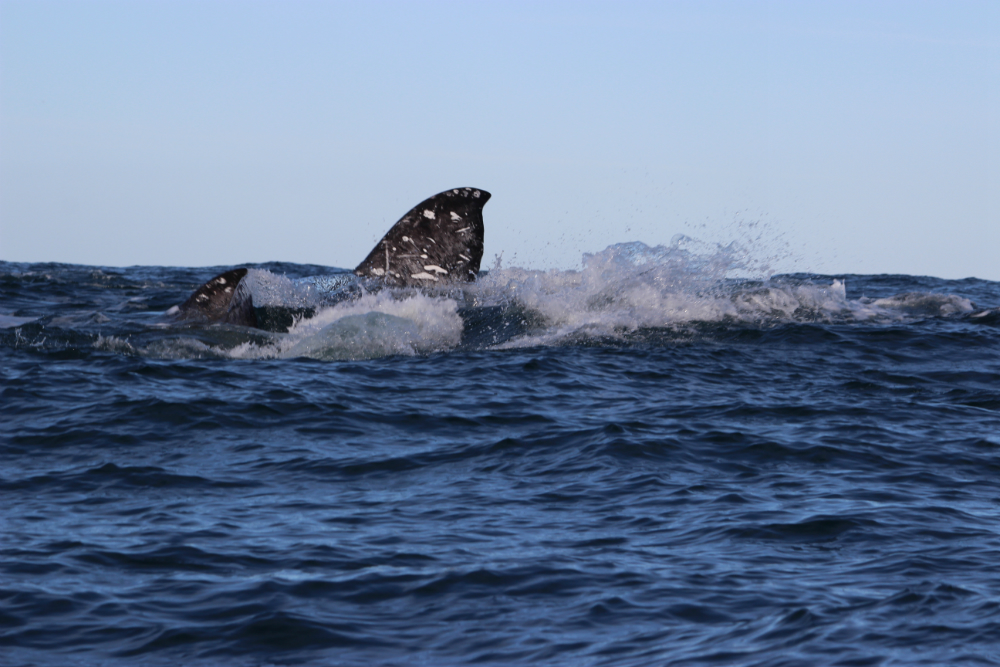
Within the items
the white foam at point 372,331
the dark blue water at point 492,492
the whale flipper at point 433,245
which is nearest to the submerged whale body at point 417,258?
the whale flipper at point 433,245

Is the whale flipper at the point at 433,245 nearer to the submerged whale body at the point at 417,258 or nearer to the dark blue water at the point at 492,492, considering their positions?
the submerged whale body at the point at 417,258

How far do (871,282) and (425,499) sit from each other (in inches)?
1164

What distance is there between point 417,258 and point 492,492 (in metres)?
9.49

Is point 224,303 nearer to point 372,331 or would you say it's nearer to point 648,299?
point 372,331

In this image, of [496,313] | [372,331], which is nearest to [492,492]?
[372,331]

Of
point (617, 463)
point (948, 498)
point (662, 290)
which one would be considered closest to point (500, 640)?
point (617, 463)

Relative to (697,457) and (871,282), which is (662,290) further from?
(871,282)

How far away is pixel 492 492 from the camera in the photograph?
8.61m

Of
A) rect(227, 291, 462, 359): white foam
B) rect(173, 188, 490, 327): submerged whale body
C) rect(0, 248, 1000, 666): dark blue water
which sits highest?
rect(173, 188, 490, 327): submerged whale body

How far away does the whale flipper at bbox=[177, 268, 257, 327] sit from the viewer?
15992 mm

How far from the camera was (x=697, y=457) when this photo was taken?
387 inches

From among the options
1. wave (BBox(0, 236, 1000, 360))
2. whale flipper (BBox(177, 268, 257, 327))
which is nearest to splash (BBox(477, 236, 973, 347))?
wave (BBox(0, 236, 1000, 360))

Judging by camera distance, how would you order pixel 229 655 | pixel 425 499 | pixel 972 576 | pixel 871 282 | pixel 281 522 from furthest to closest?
pixel 871 282 → pixel 425 499 → pixel 281 522 → pixel 972 576 → pixel 229 655

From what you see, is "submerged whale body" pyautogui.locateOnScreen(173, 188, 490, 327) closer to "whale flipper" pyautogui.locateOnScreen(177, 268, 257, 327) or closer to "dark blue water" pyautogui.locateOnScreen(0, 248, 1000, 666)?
"whale flipper" pyautogui.locateOnScreen(177, 268, 257, 327)
